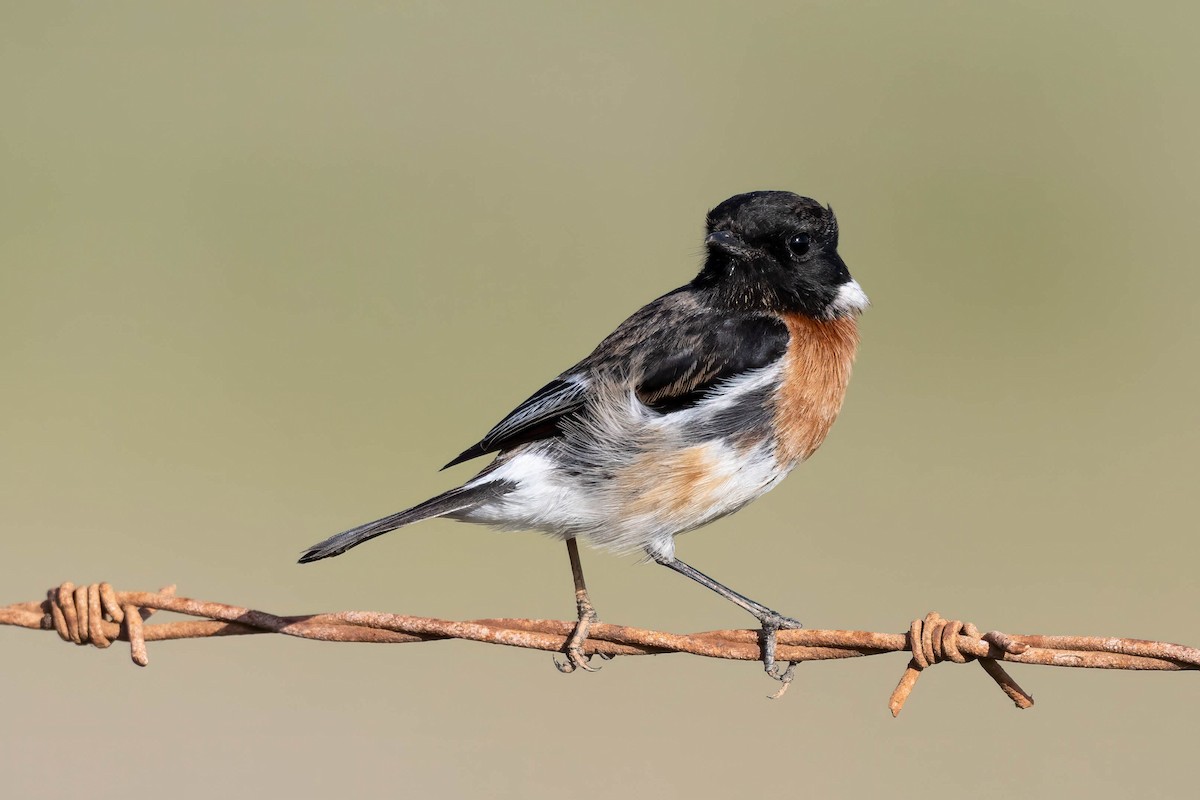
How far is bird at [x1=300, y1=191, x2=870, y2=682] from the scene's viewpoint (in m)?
5.23

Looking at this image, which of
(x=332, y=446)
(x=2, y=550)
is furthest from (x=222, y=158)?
(x=2, y=550)

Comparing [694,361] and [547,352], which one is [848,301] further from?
[547,352]

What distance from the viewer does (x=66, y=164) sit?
49.1 feet

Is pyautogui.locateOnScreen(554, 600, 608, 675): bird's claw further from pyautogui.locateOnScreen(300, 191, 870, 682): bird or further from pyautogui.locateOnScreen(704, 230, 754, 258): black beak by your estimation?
pyautogui.locateOnScreen(704, 230, 754, 258): black beak

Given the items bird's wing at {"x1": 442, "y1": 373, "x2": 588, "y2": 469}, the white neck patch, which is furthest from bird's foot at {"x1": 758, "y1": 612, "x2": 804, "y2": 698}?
the white neck patch

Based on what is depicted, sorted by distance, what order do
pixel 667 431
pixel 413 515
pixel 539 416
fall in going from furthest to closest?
pixel 539 416
pixel 667 431
pixel 413 515

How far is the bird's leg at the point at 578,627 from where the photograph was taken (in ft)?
14.1

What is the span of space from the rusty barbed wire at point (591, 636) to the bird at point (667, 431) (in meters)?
0.87

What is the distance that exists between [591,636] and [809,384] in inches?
66.5

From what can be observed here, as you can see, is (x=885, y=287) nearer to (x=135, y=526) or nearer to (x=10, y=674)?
(x=135, y=526)

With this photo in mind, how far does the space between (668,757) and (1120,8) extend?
43.8ft

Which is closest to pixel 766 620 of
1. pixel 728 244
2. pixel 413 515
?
pixel 413 515

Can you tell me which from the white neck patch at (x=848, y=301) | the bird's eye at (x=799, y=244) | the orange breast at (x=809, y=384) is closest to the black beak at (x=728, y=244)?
the bird's eye at (x=799, y=244)

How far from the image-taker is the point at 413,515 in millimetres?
4875
